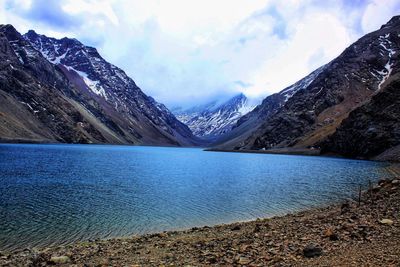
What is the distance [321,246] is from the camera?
64.0 ft

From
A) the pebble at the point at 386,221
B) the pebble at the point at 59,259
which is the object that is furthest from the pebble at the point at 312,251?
the pebble at the point at 59,259

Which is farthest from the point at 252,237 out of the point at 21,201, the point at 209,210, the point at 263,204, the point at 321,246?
the point at 21,201

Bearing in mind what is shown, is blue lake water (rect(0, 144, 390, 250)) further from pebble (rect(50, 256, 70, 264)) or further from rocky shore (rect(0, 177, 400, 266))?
pebble (rect(50, 256, 70, 264))

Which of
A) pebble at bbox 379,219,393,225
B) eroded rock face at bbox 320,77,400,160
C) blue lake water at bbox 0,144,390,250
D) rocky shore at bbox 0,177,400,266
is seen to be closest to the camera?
rocky shore at bbox 0,177,400,266

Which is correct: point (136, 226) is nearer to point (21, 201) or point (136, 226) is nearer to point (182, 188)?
point (21, 201)

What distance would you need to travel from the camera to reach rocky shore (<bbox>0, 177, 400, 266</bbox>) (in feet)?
58.1

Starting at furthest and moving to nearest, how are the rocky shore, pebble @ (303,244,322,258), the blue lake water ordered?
the blue lake water → pebble @ (303,244,322,258) → the rocky shore

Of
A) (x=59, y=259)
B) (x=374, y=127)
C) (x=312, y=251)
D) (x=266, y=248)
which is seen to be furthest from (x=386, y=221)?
(x=374, y=127)

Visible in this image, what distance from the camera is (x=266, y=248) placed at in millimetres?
20500

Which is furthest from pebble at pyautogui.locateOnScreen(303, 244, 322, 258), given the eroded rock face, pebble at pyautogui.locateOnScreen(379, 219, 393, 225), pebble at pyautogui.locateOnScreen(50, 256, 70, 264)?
the eroded rock face

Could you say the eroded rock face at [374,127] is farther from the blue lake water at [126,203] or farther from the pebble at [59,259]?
the pebble at [59,259]

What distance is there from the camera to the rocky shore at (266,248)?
58.1 ft

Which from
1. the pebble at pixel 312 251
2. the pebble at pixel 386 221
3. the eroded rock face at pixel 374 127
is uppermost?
the eroded rock face at pixel 374 127

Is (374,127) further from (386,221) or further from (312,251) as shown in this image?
(312,251)
